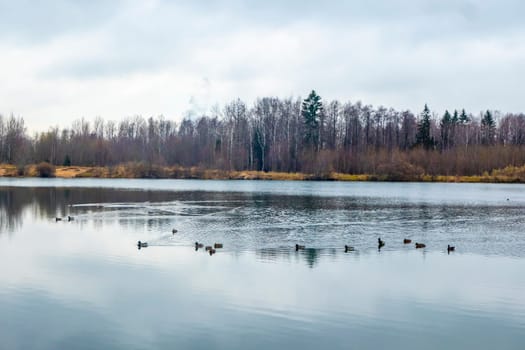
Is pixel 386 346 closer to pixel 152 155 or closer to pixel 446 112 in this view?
pixel 152 155

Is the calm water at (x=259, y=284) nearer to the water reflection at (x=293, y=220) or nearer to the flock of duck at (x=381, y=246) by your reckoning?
the water reflection at (x=293, y=220)

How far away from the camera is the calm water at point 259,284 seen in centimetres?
1240

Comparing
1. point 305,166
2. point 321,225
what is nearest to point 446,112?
point 305,166

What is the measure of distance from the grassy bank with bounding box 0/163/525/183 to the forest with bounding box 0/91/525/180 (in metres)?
1.21

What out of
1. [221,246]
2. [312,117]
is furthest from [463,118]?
[221,246]

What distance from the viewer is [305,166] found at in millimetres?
91938

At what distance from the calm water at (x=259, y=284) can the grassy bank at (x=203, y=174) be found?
182 ft

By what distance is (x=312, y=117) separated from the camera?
106 metres

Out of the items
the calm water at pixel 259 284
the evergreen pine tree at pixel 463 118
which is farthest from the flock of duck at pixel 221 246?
the evergreen pine tree at pixel 463 118

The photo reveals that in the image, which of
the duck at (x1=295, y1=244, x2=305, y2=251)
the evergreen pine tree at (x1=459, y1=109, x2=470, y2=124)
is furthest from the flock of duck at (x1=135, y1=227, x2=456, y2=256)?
the evergreen pine tree at (x1=459, y1=109, x2=470, y2=124)

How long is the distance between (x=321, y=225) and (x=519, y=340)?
18650mm

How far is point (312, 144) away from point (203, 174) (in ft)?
67.8

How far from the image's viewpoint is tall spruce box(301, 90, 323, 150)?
10488cm

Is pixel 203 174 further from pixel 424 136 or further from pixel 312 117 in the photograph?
pixel 424 136
